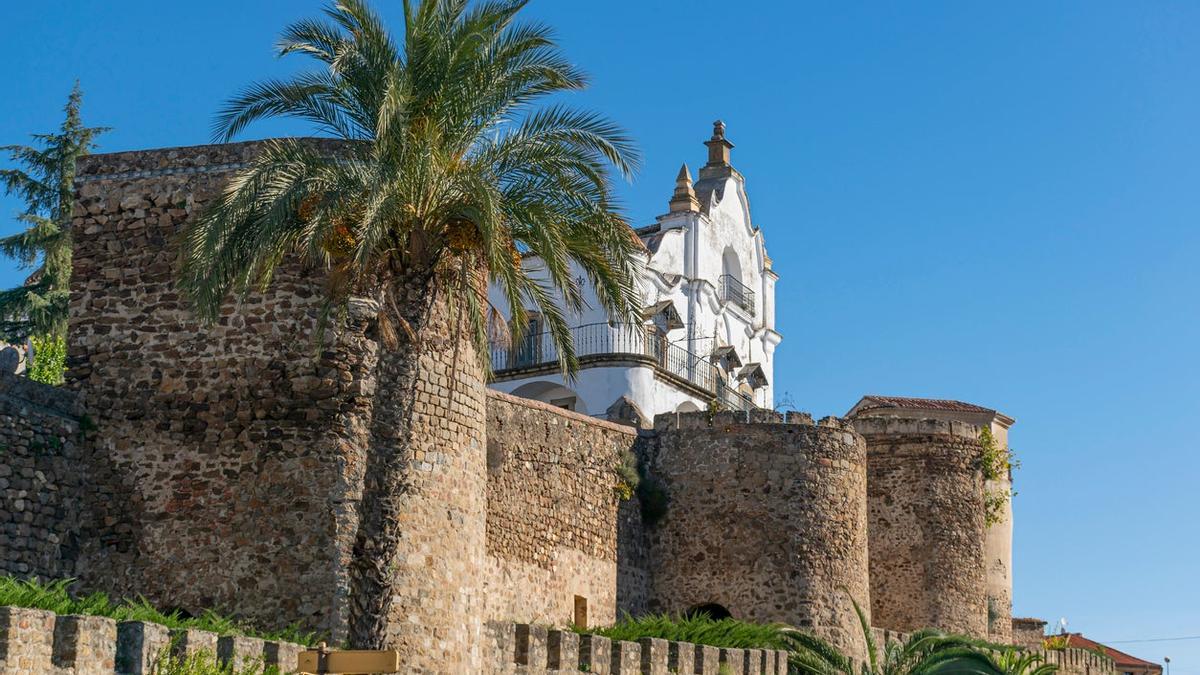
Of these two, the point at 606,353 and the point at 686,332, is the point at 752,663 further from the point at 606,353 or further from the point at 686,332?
the point at 686,332

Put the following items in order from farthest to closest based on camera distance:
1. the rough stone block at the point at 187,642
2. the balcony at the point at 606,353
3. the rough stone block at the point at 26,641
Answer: the balcony at the point at 606,353 → the rough stone block at the point at 187,642 → the rough stone block at the point at 26,641

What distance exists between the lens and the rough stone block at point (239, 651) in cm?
1688

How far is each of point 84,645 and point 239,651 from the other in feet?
6.22

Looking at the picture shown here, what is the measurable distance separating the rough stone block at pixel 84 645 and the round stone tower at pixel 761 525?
46.3 ft

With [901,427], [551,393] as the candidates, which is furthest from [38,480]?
[901,427]

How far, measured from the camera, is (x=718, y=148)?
43375mm

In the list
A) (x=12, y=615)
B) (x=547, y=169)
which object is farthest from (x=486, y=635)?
(x=12, y=615)

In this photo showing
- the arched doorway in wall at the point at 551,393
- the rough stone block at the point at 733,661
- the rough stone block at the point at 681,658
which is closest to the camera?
the rough stone block at the point at 681,658

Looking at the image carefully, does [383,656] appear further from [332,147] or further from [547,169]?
[332,147]

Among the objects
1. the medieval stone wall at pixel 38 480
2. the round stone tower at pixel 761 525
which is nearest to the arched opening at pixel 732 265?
the round stone tower at pixel 761 525

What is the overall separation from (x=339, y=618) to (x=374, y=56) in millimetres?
5866

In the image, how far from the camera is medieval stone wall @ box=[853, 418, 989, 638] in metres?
33.0

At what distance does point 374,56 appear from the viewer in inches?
712

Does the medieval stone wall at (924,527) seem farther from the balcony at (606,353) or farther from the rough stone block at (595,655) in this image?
the rough stone block at (595,655)
